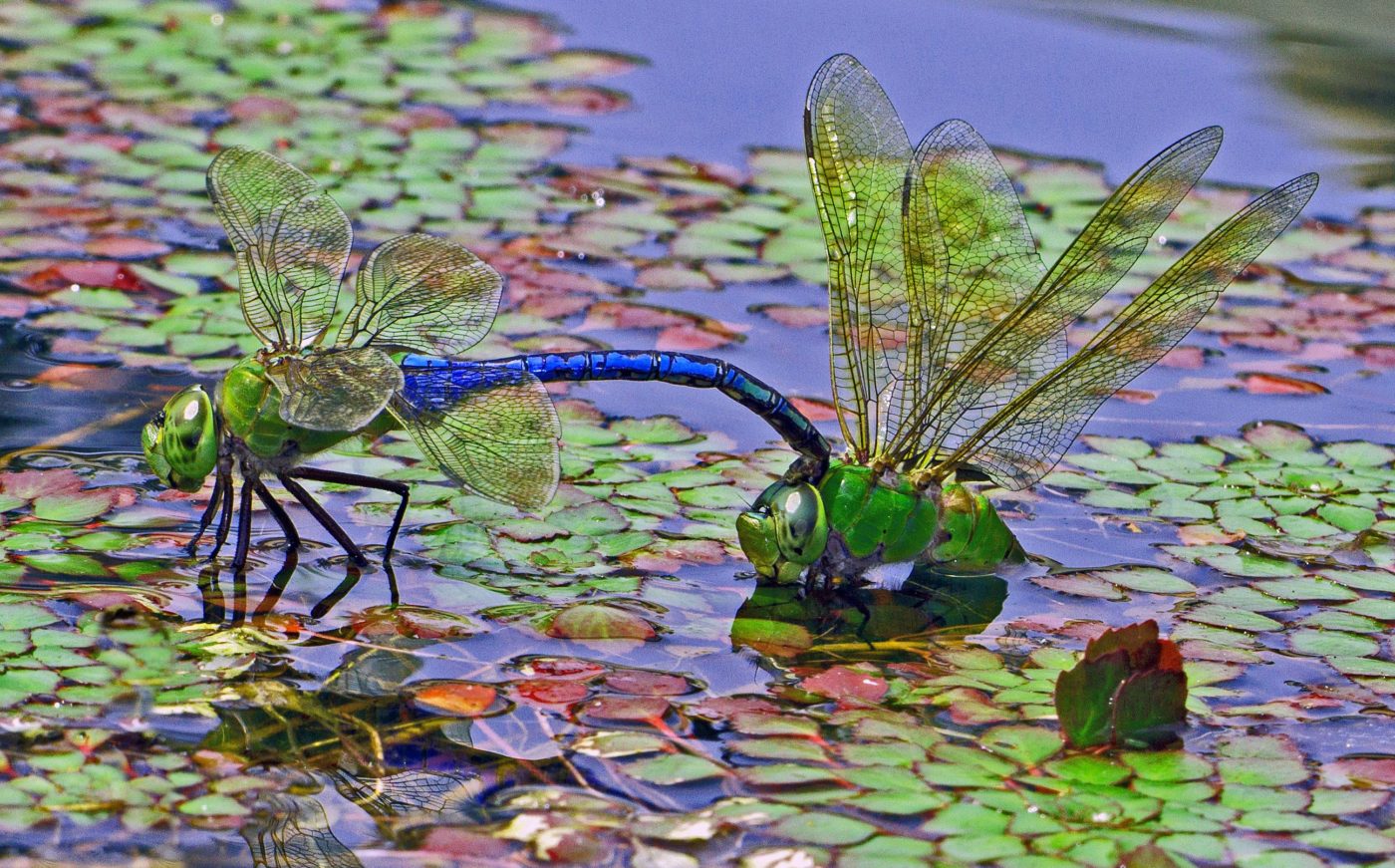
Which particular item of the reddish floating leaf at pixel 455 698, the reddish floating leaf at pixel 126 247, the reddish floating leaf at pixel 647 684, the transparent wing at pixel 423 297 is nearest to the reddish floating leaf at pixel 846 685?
the reddish floating leaf at pixel 647 684

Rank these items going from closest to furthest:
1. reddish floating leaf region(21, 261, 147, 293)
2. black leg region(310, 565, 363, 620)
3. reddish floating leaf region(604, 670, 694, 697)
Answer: reddish floating leaf region(604, 670, 694, 697) < black leg region(310, 565, 363, 620) < reddish floating leaf region(21, 261, 147, 293)

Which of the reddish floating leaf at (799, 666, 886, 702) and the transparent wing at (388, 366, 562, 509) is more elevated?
the transparent wing at (388, 366, 562, 509)

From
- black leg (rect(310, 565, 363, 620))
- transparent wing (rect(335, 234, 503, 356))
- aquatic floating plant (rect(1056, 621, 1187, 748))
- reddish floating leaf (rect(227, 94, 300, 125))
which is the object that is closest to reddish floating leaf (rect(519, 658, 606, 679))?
black leg (rect(310, 565, 363, 620))

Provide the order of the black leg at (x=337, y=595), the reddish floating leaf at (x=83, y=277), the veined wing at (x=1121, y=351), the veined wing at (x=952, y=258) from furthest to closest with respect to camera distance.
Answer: the reddish floating leaf at (x=83, y=277), the veined wing at (x=952, y=258), the veined wing at (x=1121, y=351), the black leg at (x=337, y=595)

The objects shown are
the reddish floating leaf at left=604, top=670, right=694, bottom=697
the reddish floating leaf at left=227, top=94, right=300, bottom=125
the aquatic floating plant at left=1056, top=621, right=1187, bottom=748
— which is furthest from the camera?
the reddish floating leaf at left=227, top=94, right=300, bottom=125

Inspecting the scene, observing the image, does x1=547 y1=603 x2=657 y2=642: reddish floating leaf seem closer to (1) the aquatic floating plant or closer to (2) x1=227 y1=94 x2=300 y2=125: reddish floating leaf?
(1) the aquatic floating plant

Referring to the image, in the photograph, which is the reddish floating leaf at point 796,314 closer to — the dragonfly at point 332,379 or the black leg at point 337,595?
the dragonfly at point 332,379

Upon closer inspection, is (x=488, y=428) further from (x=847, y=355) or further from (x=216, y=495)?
(x=847, y=355)
